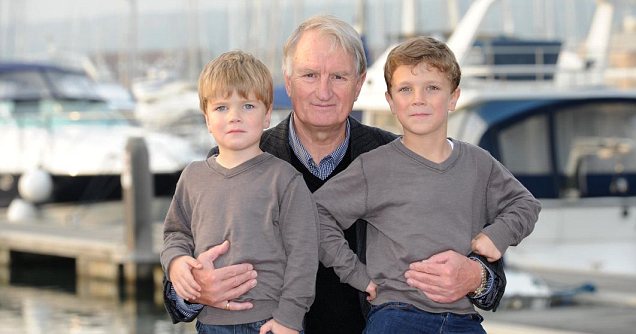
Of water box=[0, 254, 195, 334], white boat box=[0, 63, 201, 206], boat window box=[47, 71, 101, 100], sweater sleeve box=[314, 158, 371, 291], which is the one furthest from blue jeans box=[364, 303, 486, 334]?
boat window box=[47, 71, 101, 100]

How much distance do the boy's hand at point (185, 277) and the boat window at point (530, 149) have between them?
10.9 m

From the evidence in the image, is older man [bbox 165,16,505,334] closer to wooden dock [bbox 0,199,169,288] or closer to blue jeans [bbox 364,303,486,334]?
blue jeans [bbox 364,303,486,334]

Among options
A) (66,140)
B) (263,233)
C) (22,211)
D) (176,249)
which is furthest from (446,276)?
(66,140)

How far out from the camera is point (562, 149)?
1438 centimetres

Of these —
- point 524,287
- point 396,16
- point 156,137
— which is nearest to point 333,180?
point 524,287

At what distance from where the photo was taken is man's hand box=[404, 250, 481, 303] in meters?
3.45

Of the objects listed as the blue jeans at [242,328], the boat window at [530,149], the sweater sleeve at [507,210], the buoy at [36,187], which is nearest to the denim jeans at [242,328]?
the blue jeans at [242,328]

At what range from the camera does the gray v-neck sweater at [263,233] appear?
3.46 m

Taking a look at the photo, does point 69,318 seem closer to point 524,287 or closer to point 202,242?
point 524,287

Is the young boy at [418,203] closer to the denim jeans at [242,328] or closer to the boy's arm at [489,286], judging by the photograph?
the boy's arm at [489,286]

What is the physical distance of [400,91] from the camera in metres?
3.57

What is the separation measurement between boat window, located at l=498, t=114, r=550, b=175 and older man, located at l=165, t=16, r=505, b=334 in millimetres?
10270

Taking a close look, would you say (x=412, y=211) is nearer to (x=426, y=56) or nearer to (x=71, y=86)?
(x=426, y=56)

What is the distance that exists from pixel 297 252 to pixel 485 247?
0.54 meters
